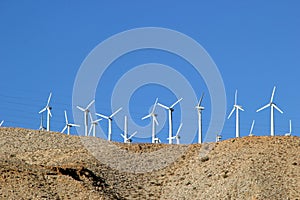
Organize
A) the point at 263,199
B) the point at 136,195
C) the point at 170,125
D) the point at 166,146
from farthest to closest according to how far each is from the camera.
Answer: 1. the point at 170,125
2. the point at 166,146
3. the point at 136,195
4. the point at 263,199

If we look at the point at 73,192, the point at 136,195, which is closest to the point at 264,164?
the point at 136,195

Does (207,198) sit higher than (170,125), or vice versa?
(170,125)

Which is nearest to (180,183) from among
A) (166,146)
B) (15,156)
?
(166,146)

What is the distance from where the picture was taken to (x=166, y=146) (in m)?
101

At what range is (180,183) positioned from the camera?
9044 centimetres

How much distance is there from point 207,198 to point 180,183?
5.94 m

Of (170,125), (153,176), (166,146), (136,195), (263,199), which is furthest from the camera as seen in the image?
(170,125)

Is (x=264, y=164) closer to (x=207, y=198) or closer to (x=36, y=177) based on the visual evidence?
(x=207, y=198)

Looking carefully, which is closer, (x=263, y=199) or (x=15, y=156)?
(x=263, y=199)

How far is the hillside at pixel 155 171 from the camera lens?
83.4m

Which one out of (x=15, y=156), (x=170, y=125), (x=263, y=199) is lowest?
(x=263, y=199)

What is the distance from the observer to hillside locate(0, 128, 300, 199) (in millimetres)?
83438

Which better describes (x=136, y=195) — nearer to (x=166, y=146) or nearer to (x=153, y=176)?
(x=153, y=176)

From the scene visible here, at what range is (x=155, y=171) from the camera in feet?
312
